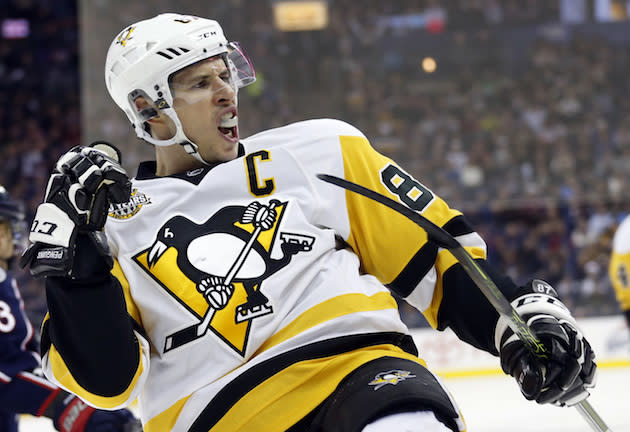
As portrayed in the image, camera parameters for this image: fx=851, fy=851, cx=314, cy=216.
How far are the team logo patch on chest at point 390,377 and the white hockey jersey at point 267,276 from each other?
0.06 metres

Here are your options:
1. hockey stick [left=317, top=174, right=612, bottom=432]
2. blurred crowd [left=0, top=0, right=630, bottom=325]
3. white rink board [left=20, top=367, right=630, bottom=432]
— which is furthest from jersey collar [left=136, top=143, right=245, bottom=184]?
blurred crowd [left=0, top=0, right=630, bottom=325]

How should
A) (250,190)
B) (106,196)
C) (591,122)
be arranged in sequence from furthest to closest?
(591,122)
(250,190)
(106,196)

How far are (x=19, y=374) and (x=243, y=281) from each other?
1371 mm

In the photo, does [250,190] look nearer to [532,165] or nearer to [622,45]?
[532,165]

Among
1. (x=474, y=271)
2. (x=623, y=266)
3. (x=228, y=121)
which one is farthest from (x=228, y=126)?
(x=623, y=266)

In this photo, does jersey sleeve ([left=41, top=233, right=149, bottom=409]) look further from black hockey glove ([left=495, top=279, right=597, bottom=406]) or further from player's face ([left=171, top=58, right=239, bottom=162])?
black hockey glove ([left=495, top=279, right=597, bottom=406])

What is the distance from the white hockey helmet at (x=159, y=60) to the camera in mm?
1560

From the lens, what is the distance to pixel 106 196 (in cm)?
122

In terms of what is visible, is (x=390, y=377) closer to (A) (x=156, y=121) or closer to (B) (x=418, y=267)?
(B) (x=418, y=267)

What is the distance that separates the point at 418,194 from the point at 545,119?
14.4ft

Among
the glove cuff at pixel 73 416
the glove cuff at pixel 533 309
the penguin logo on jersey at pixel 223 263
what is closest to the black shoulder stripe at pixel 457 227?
the glove cuff at pixel 533 309

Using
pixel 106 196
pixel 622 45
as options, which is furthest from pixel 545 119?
pixel 106 196

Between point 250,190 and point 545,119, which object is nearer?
point 250,190

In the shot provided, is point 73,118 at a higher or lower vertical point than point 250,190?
lower
